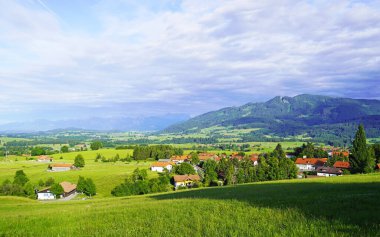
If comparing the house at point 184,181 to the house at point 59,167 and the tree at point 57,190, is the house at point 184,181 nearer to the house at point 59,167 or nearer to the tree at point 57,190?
the tree at point 57,190

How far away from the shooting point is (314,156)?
146250 mm

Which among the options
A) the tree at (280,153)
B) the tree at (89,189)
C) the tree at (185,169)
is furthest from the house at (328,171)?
the tree at (89,189)

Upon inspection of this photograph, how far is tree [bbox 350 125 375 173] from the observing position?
67231mm

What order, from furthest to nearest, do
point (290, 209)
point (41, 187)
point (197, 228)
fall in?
point (41, 187) < point (290, 209) < point (197, 228)

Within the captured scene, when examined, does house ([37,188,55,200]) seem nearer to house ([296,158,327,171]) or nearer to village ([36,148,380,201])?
village ([36,148,380,201])

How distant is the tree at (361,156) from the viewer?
67231 millimetres

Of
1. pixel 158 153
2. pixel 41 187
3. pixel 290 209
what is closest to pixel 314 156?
pixel 158 153

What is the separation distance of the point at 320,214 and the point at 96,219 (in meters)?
11.2

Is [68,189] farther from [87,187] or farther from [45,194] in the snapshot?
[87,187]

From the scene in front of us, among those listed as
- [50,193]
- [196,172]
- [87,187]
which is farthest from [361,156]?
[50,193]

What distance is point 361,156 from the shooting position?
68.8 meters

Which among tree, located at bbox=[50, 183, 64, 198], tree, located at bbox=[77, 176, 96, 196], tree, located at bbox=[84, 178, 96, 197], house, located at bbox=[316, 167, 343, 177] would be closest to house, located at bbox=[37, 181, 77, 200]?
tree, located at bbox=[50, 183, 64, 198]

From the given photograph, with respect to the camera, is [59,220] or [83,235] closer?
[83,235]

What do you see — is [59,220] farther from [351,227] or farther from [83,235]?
[351,227]
